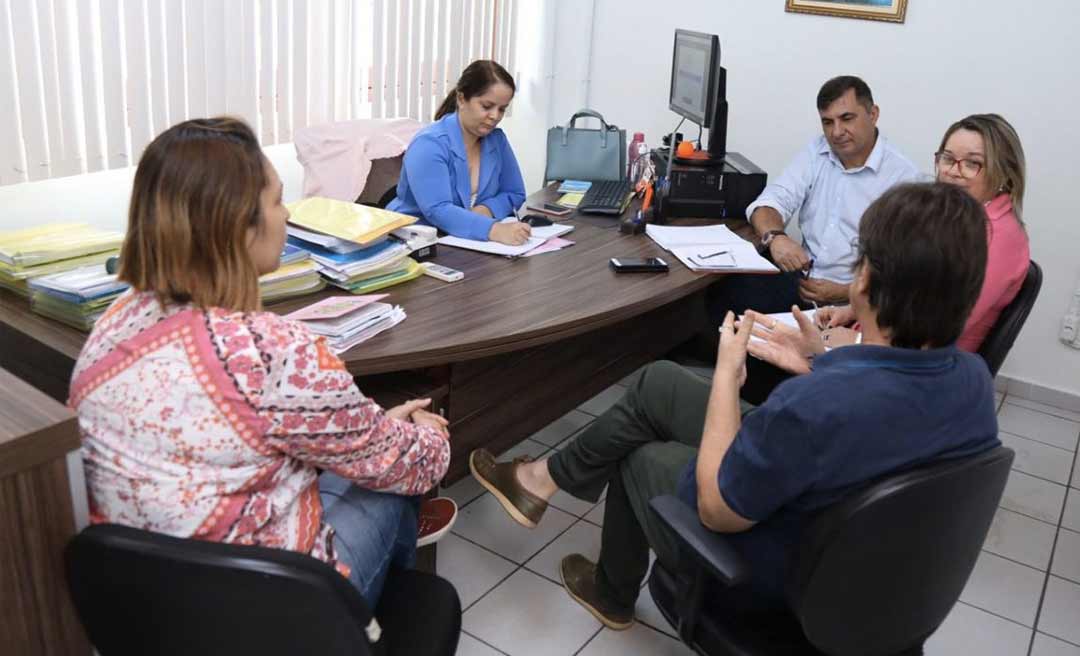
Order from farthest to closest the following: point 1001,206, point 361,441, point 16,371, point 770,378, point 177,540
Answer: point 770,378, point 1001,206, point 16,371, point 361,441, point 177,540

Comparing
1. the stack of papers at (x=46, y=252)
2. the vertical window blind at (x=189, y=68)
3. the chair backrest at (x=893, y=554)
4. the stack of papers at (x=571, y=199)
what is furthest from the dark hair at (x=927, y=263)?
the vertical window blind at (x=189, y=68)

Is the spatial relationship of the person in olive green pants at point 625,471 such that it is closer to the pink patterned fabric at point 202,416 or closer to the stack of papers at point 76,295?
the pink patterned fabric at point 202,416

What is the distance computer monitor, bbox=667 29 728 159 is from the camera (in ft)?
9.95

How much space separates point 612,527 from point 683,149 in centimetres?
172

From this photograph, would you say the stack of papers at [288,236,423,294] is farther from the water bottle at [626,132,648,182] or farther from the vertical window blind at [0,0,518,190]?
the water bottle at [626,132,648,182]

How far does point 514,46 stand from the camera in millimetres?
4391

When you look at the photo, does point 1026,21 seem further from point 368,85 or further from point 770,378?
point 368,85

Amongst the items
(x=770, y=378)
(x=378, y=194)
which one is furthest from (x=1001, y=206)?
(x=378, y=194)

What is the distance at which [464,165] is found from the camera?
2.92 meters

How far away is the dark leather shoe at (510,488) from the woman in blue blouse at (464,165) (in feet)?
2.30

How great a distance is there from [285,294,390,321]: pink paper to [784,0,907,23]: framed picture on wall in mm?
2498

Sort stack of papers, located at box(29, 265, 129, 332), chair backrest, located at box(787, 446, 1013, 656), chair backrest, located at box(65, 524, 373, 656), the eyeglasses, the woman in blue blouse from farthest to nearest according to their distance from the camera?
the woman in blue blouse < the eyeglasses < stack of papers, located at box(29, 265, 129, 332) < chair backrest, located at box(787, 446, 1013, 656) < chair backrest, located at box(65, 524, 373, 656)

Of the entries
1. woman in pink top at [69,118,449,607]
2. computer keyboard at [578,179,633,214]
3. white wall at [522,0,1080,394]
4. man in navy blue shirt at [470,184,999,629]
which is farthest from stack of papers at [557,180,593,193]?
woman in pink top at [69,118,449,607]

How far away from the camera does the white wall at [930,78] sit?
11.2 feet
